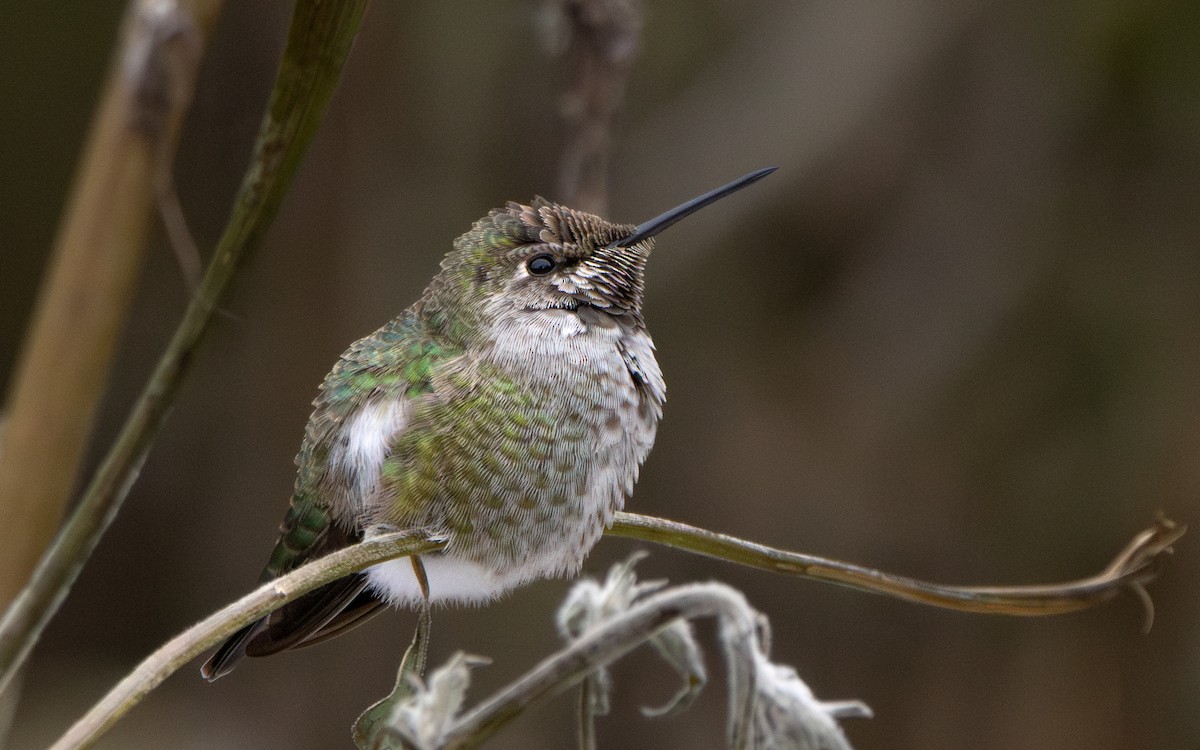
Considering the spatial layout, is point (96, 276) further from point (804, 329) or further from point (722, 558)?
point (804, 329)

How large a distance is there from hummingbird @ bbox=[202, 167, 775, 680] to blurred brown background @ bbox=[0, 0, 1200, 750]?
7.41ft

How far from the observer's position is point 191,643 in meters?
1.03

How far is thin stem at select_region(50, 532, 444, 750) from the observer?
100 centimetres

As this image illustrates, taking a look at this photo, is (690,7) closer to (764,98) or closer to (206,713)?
(764,98)

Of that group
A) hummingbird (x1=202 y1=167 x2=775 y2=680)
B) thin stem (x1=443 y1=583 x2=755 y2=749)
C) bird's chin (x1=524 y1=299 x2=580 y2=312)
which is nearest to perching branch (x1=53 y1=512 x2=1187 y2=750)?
thin stem (x1=443 y1=583 x2=755 y2=749)

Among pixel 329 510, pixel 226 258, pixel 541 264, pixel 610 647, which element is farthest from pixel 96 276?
pixel 610 647

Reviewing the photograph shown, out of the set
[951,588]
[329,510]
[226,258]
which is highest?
[226,258]

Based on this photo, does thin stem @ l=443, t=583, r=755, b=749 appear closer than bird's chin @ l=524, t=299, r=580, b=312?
Yes

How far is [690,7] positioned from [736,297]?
1.08 m

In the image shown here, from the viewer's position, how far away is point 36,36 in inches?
160

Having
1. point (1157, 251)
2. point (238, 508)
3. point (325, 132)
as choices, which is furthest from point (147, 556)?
point (1157, 251)

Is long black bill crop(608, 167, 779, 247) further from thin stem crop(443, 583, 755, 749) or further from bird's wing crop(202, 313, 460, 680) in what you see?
thin stem crop(443, 583, 755, 749)

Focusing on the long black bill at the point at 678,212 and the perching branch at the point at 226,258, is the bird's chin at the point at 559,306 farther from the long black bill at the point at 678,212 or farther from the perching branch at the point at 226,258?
the perching branch at the point at 226,258

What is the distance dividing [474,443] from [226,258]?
45cm
